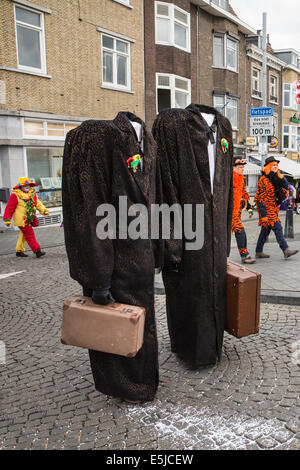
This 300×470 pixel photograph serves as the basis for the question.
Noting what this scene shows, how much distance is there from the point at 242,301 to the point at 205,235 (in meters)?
0.58

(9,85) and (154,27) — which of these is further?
(154,27)

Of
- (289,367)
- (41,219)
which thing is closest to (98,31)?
(41,219)

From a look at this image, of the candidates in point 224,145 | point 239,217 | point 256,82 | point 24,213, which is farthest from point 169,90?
point 224,145

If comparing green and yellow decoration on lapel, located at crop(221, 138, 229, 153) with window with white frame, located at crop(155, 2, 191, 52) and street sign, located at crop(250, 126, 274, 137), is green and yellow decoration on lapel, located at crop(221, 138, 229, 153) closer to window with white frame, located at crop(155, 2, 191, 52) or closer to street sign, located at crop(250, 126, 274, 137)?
street sign, located at crop(250, 126, 274, 137)

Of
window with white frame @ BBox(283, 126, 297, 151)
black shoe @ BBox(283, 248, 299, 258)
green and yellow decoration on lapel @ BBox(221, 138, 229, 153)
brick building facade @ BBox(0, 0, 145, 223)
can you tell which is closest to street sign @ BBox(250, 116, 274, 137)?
black shoe @ BBox(283, 248, 299, 258)

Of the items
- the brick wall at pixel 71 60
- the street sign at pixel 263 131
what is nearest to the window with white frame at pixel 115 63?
the brick wall at pixel 71 60

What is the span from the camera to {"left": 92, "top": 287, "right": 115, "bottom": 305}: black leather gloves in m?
2.50

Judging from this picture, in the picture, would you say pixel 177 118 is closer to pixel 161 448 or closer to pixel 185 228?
pixel 185 228

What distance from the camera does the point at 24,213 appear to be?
8578 millimetres

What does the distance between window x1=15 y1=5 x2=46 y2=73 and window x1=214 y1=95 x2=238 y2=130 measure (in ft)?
Result: 37.2

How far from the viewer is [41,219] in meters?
13.9

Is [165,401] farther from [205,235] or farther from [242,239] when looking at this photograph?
[242,239]

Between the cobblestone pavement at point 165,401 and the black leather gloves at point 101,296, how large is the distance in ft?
2.60
